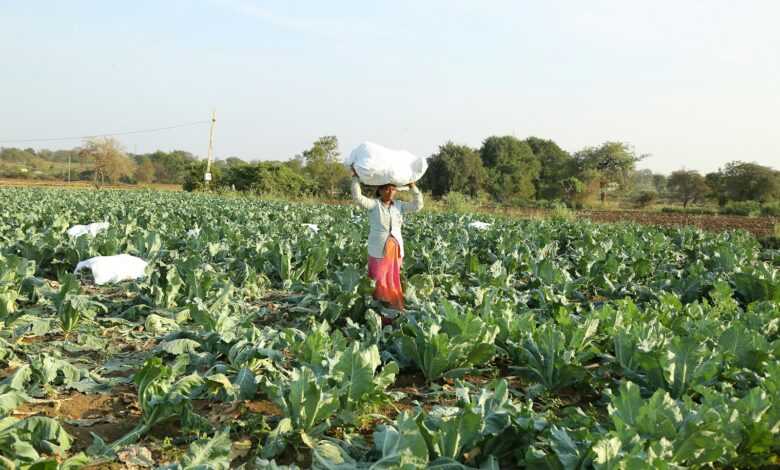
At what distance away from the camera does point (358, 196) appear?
4539 mm

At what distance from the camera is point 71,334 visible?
4.16m

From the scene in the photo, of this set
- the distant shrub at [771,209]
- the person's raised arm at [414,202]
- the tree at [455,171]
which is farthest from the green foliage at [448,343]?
the tree at [455,171]

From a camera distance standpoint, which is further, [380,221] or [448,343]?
→ [380,221]

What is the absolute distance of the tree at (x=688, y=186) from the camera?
4566 centimetres

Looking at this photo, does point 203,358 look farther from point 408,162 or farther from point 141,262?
point 141,262

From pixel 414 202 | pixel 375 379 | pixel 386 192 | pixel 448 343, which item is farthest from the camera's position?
pixel 414 202

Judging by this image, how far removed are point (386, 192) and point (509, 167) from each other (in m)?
42.7

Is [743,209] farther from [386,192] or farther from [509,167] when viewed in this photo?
[386,192]

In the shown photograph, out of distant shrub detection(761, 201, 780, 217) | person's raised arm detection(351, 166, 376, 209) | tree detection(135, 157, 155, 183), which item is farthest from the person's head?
tree detection(135, 157, 155, 183)

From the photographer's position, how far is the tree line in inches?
1471

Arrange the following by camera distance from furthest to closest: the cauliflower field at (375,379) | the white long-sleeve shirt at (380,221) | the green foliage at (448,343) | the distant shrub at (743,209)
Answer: the distant shrub at (743,209), the white long-sleeve shirt at (380,221), the green foliage at (448,343), the cauliflower field at (375,379)

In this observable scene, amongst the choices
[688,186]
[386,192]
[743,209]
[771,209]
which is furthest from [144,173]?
[386,192]

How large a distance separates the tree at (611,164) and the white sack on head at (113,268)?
42.6 m

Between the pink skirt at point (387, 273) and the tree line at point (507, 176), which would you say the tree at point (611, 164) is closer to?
the tree line at point (507, 176)
